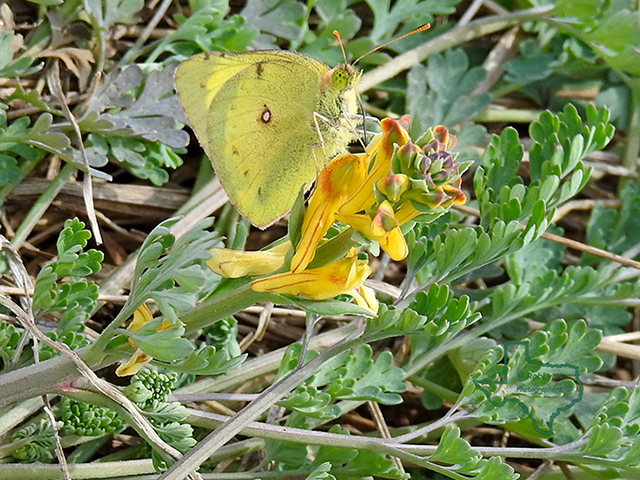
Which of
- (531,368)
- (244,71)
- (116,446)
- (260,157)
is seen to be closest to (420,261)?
(531,368)

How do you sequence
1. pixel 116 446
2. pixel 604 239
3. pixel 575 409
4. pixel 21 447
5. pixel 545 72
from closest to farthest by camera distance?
pixel 21 447, pixel 116 446, pixel 575 409, pixel 604 239, pixel 545 72

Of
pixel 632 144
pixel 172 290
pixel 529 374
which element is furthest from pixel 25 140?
pixel 632 144

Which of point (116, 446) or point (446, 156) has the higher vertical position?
point (446, 156)

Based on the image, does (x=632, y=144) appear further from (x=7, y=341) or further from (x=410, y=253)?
(x=7, y=341)

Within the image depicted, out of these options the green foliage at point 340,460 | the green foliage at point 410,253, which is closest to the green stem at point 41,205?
the green foliage at point 410,253

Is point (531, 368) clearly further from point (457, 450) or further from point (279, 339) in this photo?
point (279, 339)
